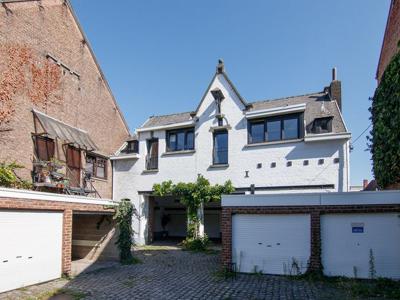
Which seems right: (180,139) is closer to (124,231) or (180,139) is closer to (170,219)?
(170,219)

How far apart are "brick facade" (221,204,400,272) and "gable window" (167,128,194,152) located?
324 inches

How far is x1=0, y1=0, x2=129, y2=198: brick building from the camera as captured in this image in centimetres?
1317

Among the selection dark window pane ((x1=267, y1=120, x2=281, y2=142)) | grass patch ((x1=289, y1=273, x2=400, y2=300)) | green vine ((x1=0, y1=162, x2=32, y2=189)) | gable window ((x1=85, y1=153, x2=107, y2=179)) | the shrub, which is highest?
dark window pane ((x1=267, y1=120, x2=281, y2=142))

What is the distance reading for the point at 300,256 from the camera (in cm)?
1002

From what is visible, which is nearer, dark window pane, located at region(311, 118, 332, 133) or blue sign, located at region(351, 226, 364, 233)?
blue sign, located at region(351, 226, 364, 233)

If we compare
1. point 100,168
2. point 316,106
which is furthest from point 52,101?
point 316,106

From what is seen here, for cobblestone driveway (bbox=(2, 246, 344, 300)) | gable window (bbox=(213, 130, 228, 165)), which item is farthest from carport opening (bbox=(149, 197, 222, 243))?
cobblestone driveway (bbox=(2, 246, 344, 300))

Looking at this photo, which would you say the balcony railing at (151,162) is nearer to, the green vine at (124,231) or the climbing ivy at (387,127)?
the green vine at (124,231)

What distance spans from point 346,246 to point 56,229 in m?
9.02

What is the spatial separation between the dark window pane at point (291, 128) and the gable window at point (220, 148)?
328 centimetres

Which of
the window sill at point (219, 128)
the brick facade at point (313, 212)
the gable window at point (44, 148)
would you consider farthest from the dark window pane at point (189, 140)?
the brick facade at point (313, 212)

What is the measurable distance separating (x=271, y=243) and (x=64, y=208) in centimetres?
685

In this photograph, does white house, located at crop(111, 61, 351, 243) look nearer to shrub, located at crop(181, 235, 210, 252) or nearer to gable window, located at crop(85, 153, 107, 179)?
gable window, located at crop(85, 153, 107, 179)

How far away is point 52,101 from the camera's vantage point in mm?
15562
